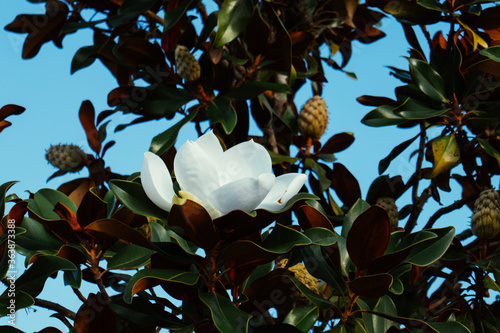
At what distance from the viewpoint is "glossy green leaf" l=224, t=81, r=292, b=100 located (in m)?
2.03

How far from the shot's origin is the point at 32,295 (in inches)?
50.4

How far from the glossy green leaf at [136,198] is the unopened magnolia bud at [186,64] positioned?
3.11ft

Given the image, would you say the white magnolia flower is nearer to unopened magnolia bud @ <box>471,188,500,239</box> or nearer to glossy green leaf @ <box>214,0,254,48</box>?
glossy green leaf @ <box>214,0,254,48</box>

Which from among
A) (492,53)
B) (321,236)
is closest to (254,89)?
(492,53)

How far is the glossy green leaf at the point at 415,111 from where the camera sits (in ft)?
5.93

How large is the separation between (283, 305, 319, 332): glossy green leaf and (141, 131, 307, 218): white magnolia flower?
13.9 inches

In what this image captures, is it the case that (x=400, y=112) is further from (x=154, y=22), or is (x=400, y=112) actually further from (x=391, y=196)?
(x=154, y=22)

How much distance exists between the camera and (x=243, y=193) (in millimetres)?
1027

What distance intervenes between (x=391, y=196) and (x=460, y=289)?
0.48 meters

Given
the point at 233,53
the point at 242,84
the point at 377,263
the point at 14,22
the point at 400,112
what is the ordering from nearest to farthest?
the point at 377,263 → the point at 400,112 → the point at 242,84 → the point at 233,53 → the point at 14,22

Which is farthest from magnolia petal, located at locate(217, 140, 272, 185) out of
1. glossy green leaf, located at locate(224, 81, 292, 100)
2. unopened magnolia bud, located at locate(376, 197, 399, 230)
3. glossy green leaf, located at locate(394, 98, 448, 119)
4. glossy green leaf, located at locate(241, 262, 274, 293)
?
unopened magnolia bud, located at locate(376, 197, 399, 230)

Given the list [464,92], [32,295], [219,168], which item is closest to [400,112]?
[464,92]

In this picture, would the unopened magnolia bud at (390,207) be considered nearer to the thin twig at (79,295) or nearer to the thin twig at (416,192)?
the thin twig at (416,192)

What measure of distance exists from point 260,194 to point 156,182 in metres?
0.19
